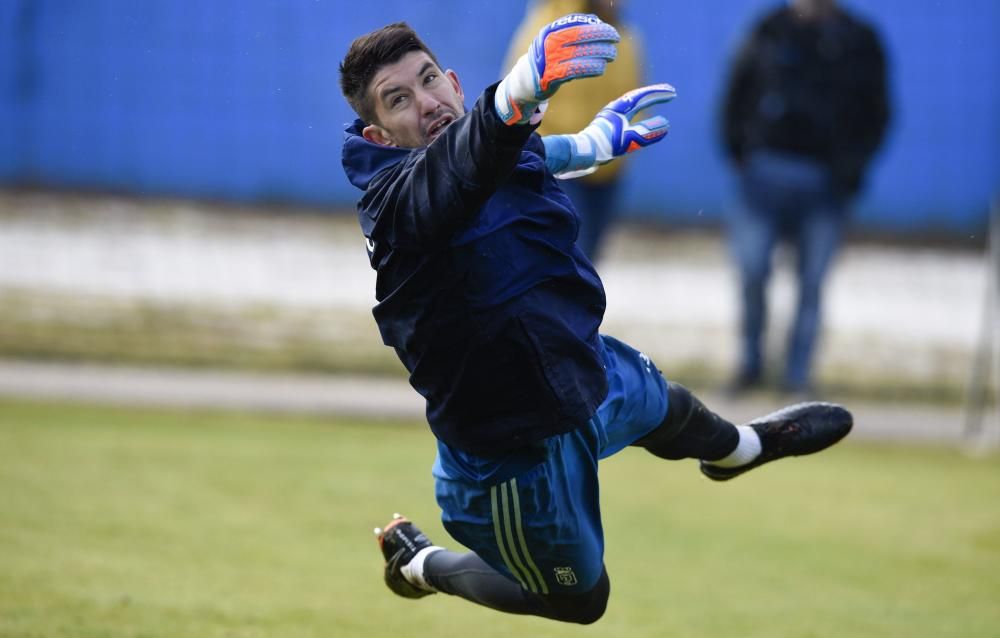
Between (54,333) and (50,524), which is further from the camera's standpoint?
(54,333)

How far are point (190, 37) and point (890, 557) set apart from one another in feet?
19.8

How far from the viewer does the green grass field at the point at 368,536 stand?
5.34m

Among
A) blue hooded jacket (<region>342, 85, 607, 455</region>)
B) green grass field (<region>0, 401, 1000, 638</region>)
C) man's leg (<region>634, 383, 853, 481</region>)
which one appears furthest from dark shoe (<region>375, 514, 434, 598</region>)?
blue hooded jacket (<region>342, 85, 607, 455</region>)

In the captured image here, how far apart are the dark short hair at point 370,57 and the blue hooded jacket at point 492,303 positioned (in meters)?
0.07

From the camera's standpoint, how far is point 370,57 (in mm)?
3764

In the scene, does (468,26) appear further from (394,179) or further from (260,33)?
(394,179)

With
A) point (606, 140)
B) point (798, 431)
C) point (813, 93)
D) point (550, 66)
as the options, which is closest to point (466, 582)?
point (798, 431)

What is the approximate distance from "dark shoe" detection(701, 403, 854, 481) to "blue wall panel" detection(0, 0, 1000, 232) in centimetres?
536

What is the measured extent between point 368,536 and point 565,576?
259 centimetres

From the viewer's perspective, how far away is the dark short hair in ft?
12.3

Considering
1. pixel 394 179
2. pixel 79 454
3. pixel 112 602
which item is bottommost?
pixel 112 602

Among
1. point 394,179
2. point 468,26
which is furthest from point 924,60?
point 394,179

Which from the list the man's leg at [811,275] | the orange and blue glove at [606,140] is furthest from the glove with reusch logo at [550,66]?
the man's leg at [811,275]

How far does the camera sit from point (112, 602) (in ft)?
17.2
